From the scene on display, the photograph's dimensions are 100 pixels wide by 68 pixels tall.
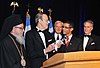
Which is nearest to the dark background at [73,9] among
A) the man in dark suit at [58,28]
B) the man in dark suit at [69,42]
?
the man in dark suit at [58,28]

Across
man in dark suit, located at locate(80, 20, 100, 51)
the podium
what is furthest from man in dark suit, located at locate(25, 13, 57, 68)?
the podium

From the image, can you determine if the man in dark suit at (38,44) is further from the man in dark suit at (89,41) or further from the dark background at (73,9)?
the dark background at (73,9)

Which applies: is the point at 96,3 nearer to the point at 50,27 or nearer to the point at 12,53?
the point at 50,27

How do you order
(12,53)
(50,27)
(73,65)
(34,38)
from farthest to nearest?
(50,27) → (34,38) → (12,53) → (73,65)

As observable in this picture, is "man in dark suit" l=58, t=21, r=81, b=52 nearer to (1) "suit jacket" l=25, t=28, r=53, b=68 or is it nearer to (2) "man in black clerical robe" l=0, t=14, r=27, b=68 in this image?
(1) "suit jacket" l=25, t=28, r=53, b=68

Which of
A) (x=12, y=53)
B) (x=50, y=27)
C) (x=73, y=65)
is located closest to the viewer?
(x=73, y=65)

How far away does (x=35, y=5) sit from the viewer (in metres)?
9.08

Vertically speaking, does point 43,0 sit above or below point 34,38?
above

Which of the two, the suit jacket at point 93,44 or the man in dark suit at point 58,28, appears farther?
the man in dark suit at point 58,28

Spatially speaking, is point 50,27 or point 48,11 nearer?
point 50,27

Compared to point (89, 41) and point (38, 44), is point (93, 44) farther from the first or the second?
point (38, 44)

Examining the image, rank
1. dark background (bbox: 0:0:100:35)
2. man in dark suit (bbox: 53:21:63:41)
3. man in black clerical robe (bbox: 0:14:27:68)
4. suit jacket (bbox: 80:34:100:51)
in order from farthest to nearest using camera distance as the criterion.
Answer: dark background (bbox: 0:0:100:35)
man in dark suit (bbox: 53:21:63:41)
suit jacket (bbox: 80:34:100:51)
man in black clerical robe (bbox: 0:14:27:68)

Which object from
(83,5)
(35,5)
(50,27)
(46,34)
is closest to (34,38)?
(46,34)

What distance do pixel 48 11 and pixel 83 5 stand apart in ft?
4.17
